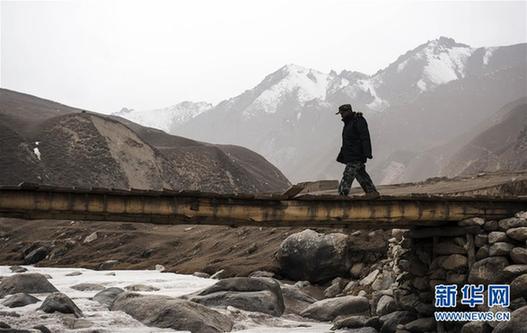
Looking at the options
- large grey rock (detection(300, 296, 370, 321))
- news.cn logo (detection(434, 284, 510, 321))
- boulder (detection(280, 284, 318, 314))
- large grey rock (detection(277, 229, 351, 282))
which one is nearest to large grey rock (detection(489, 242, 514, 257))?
news.cn logo (detection(434, 284, 510, 321))

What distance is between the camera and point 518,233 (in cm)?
1219

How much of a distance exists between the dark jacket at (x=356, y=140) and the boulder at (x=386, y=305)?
4688 millimetres

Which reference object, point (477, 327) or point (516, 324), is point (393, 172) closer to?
point (477, 327)

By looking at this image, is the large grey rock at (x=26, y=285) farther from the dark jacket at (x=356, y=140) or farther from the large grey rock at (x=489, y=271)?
the large grey rock at (x=489, y=271)

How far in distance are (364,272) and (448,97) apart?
560ft

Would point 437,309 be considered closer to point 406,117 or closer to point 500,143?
point 500,143

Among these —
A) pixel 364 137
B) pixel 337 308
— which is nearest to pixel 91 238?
pixel 337 308

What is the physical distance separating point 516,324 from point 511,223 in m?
2.52

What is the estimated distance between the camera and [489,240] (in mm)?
12531

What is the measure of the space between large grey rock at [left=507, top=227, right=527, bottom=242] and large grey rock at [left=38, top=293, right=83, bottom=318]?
11.4 metres

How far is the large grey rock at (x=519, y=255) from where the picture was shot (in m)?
11.8

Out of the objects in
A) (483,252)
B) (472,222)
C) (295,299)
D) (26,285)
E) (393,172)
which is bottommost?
(26,285)

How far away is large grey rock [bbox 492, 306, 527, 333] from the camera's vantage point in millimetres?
10719

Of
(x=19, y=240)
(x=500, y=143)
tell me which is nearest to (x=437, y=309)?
(x=19, y=240)
